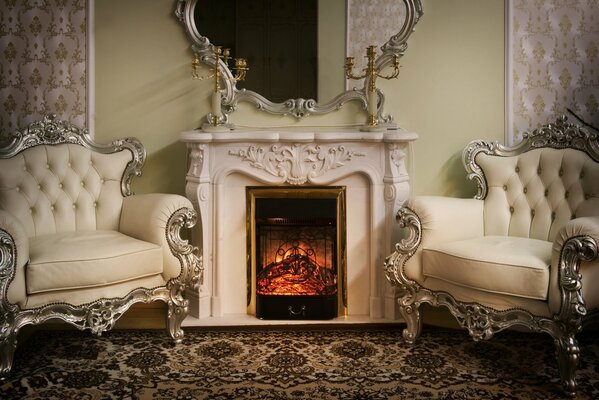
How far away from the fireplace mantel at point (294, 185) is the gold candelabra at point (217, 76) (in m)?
0.13

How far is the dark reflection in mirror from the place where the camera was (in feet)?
12.8

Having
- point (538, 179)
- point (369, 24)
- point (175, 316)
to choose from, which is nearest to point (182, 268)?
point (175, 316)

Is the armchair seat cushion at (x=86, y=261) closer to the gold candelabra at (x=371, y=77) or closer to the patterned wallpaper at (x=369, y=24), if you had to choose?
the gold candelabra at (x=371, y=77)

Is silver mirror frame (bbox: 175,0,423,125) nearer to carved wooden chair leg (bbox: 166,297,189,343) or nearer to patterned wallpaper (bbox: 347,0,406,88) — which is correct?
patterned wallpaper (bbox: 347,0,406,88)

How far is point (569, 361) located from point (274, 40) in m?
2.27

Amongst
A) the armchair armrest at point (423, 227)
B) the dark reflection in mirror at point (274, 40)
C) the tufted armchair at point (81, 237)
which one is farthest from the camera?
the dark reflection in mirror at point (274, 40)

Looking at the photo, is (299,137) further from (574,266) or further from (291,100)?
(574,266)

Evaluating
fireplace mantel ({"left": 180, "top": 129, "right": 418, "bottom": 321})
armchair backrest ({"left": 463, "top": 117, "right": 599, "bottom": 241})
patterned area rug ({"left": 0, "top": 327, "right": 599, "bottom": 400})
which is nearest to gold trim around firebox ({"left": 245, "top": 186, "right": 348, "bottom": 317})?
fireplace mantel ({"left": 180, "top": 129, "right": 418, "bottom": 321})

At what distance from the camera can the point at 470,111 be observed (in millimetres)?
4023

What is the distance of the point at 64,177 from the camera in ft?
12.3

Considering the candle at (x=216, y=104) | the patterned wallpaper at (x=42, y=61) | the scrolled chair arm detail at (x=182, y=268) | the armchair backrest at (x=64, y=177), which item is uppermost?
the patterned wallpaper at (x=42, y=61)

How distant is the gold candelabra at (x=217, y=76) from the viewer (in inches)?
152

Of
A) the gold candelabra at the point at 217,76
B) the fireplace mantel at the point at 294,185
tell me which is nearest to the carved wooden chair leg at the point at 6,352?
the fireplace mantel at the point at 294,185

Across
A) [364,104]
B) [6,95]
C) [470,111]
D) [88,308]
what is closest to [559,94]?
[470,111]
